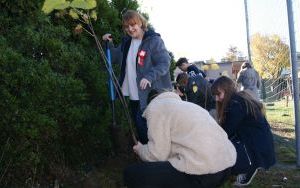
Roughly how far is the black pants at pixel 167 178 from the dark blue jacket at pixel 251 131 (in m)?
0.91

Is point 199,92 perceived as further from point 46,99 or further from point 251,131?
point 46,99

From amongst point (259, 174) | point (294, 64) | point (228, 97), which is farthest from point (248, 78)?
point (228, 97)

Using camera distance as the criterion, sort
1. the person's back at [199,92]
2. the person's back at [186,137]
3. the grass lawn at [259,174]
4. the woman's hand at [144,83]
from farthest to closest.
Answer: the person's back at [199,92], the grass lawn at [259,174], the woman's hand at [144,83], the person's back at [186,137]

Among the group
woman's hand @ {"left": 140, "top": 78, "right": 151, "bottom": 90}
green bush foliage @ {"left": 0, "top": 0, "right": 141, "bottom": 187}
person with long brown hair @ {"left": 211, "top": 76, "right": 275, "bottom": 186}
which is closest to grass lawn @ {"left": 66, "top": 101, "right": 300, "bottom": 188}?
green bush foliage @ {"left": 0, "top": 0, "right": 141, "bottom": 187}

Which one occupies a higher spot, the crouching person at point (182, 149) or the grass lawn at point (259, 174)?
the crouching person at point (182, 149)

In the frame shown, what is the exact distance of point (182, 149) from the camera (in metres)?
3.46

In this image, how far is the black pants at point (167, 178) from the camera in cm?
349

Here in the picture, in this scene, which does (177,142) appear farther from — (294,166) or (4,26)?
(294,166)

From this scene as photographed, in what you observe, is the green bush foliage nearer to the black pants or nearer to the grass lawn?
the grass lawn

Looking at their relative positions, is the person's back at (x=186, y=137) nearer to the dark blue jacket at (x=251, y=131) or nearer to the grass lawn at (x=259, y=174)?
the dark blue jacket at (x=251, y=131)

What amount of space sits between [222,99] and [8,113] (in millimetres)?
1951

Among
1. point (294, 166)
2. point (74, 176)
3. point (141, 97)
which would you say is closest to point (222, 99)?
point (141, 97)

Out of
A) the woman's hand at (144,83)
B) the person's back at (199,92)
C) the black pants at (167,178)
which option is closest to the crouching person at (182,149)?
the black pants at (167,178)

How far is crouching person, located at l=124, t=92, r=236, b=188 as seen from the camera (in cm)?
342
